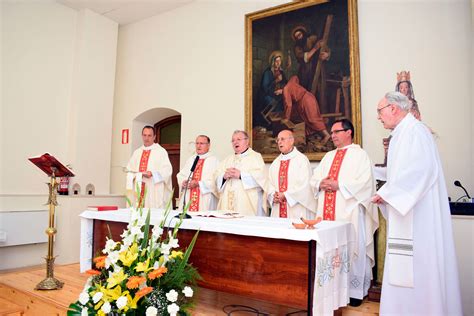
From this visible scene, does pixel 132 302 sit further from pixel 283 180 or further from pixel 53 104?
pixel 53 104

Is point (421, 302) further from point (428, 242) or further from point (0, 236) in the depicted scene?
point (0, 236)

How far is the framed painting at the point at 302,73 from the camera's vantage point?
17.6 feet

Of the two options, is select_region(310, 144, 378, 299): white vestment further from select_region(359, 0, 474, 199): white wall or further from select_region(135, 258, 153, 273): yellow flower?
select_region(135, 258, 153, 273): yellow flower

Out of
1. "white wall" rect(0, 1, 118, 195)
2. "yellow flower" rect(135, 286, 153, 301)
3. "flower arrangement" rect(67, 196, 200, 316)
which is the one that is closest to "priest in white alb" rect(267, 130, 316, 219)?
"flower arrangement" rect(67, 196, 200, 316)

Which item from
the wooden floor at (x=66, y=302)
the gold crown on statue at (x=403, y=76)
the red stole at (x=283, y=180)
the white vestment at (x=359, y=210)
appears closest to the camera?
the wooden floor at (x=66, y=302)

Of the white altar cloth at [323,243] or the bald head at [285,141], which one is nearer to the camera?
the white altar cloth at [323,243]

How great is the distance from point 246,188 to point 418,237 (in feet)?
7.63

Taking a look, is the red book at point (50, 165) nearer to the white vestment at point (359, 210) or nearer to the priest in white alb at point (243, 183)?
the priest in white alb at point (243, 183)

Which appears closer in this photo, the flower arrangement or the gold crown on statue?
the flower arrangement

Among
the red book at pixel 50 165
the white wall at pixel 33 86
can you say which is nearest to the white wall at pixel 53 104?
the white wall at pixel 33 86

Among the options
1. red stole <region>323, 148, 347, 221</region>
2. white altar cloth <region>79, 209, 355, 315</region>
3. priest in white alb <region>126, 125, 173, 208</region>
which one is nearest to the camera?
white altar cloth <region>79, 209, 355, 315</region>

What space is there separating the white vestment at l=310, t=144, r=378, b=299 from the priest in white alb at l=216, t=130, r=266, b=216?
1000 mm

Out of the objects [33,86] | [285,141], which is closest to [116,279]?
[285,141]

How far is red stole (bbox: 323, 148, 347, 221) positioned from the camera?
4.20 m
